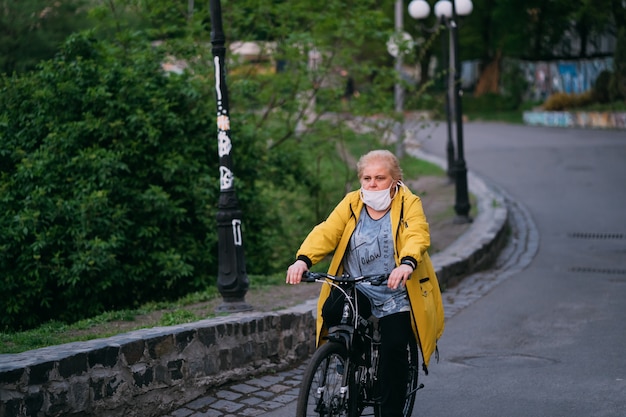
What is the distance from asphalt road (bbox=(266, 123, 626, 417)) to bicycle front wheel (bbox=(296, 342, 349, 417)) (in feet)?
4.40

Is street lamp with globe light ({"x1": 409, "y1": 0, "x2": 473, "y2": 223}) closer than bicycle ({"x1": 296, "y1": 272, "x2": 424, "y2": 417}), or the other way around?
bicycle ({"x1": 296, "y1": 272, "x2": 424, "y2": 417})

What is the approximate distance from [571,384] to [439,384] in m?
0.99

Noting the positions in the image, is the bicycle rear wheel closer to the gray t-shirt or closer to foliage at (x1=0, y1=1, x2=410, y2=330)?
the gray t-shirt

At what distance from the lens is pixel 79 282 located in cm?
1001

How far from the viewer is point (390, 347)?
5406 millimetres

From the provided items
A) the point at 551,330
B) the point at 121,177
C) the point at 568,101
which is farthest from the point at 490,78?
the point at 551,330

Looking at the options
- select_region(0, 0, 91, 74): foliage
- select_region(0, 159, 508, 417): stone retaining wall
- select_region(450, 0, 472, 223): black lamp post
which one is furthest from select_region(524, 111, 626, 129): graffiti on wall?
select_region(0, 159, 508, 417): stone retaining wall

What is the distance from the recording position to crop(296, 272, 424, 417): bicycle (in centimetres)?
504

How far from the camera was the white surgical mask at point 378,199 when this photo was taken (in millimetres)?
5459

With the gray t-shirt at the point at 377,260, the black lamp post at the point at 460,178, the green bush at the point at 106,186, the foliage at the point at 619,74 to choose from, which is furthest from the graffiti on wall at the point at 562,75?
the gray t-shirt at the point at 377,260

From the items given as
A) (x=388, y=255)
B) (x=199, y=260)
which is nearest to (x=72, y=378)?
(x=388, y=255)

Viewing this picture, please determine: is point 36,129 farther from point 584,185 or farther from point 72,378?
point 584,185

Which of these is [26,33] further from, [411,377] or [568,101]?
[568,101]

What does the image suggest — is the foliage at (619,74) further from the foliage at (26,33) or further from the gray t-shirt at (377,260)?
the gray t-shirt at (377,260)
